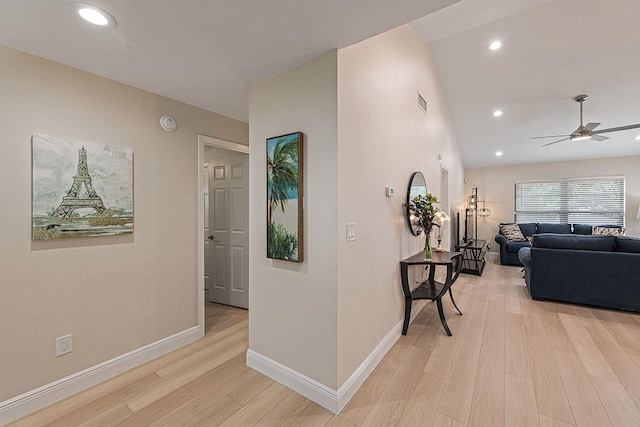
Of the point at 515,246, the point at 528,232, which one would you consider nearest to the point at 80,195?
the point at 515,246

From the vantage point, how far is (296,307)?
1913 millimetres

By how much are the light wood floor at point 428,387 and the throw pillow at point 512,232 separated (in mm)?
3877

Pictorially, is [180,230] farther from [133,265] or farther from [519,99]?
[519,99]

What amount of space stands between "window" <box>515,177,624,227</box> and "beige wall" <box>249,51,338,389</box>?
7.60 m

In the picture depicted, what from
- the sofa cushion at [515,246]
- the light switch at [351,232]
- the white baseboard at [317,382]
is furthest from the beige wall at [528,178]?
the light switch at [351,232]

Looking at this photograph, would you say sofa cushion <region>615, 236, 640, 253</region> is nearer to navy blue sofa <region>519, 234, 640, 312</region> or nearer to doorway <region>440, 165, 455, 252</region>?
navy blue sofa <region>519, 234, 640, 312</region>

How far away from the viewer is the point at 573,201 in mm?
6648

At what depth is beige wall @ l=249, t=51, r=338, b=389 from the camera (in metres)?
1.73

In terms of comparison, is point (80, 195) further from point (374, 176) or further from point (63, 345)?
point (374, 176)

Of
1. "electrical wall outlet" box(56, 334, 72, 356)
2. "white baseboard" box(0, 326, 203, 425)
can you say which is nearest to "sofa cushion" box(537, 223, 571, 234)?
"white baseboard" box(0, 326, 203, 425)

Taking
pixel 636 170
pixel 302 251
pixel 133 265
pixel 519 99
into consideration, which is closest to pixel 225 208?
pixel 133 265

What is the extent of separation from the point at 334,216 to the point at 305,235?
27 centimetres

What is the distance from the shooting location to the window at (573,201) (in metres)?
6.28

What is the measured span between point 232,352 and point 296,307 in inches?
40.1
